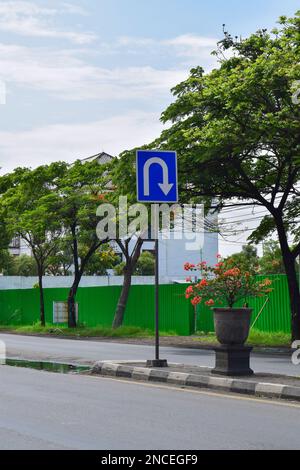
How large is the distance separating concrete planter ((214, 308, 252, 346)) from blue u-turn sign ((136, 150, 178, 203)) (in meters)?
2.41

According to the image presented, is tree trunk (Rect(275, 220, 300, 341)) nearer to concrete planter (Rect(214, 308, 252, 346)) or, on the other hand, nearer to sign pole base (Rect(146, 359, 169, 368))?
sign pole base (Rect(146, 359, 169, 368))

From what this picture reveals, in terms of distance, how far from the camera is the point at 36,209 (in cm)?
3456

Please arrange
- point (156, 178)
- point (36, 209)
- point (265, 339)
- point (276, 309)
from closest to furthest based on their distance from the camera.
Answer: point (156, 178) < point (265, 339) < point (276, 309) < point (36, 209)

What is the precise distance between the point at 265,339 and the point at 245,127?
7.82 metres

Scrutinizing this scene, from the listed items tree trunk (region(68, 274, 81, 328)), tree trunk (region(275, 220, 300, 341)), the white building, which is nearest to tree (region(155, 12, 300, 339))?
tree trunk (region(275, 220, 300, 341))

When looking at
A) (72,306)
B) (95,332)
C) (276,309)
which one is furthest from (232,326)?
(72,306)

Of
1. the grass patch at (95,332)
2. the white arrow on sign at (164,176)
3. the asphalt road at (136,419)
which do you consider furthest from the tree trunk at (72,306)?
the asphalt road at (136,419)

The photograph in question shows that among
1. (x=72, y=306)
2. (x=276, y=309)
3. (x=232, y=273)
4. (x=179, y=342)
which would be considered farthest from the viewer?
(x=72, y=306)

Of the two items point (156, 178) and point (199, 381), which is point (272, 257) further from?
point (199, 381)

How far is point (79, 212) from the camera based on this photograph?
110 feet

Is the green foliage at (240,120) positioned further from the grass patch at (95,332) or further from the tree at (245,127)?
Result: the grass patch at (95,332)

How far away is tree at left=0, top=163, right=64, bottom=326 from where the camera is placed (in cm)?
3431
